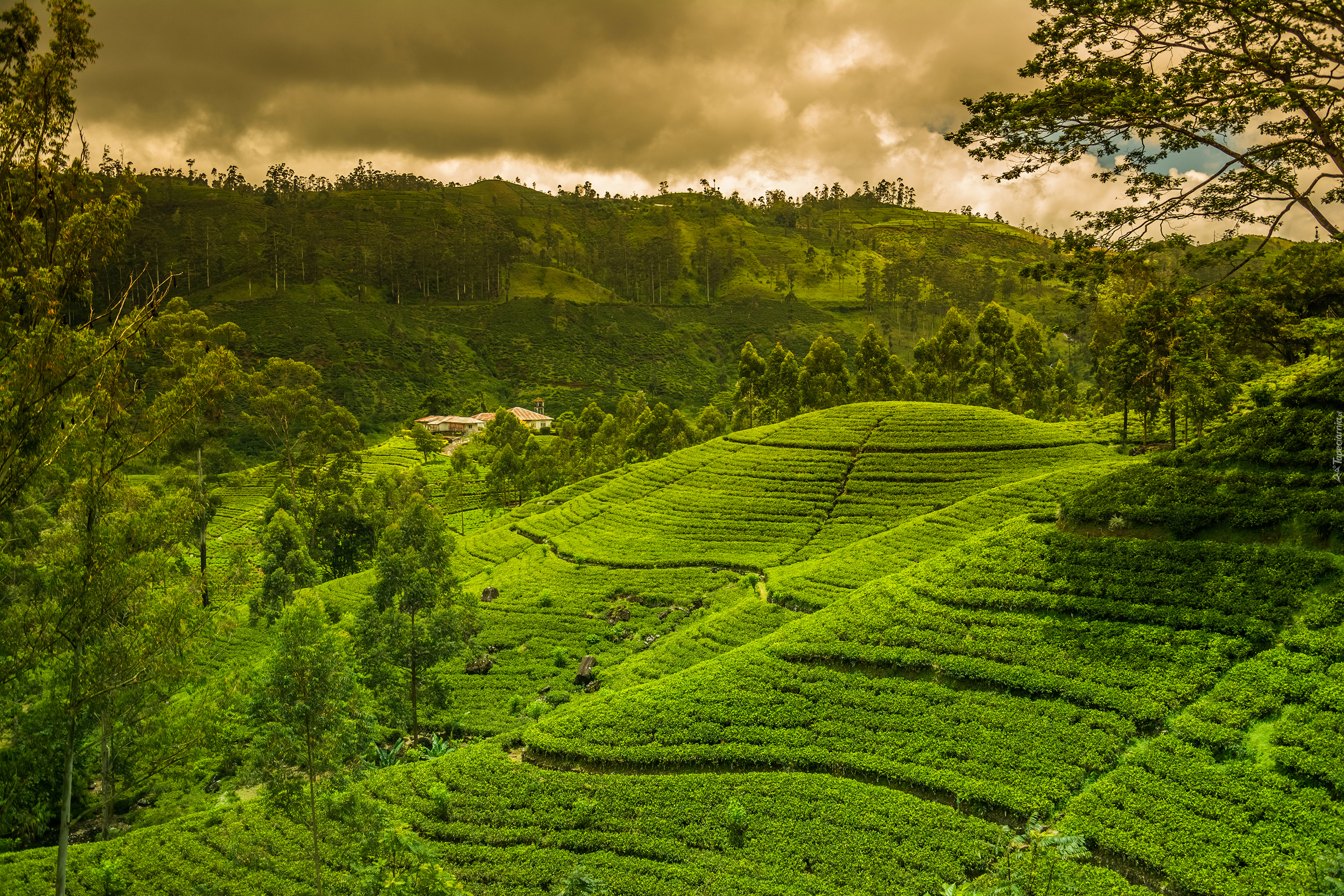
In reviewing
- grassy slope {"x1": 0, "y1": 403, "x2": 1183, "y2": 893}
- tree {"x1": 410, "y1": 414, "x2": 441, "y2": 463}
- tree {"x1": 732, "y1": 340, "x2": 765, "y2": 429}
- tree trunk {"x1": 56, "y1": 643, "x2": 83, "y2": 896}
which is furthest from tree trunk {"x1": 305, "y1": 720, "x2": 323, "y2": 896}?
tree {"x1": 410, "y1": 414, "x2": 441, "y2": 463}

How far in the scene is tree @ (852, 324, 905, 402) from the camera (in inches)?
3533

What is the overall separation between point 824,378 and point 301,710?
79623 millimetres

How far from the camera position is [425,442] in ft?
327

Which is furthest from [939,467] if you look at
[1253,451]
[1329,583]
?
[1329,583]

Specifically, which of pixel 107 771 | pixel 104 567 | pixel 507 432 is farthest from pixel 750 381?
pixel 104 567

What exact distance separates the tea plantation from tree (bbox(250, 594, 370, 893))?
69.9 inches

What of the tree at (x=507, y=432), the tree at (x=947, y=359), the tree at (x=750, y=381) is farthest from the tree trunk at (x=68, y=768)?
the tree at (x=947, y=359)

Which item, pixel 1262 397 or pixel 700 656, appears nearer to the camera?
pixel 1262 397

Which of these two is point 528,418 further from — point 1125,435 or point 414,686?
point 414,686

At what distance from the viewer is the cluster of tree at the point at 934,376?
88.2 m

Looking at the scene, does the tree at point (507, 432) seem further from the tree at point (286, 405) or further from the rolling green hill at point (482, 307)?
the rolling green hill at point (482, 307)

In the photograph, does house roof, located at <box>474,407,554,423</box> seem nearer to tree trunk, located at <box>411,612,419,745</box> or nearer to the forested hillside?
the forested hillside

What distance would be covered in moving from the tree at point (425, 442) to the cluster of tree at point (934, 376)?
37083mm

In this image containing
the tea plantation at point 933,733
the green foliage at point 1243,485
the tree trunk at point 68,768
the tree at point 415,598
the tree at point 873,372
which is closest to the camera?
the tree trunk at point 68,768
